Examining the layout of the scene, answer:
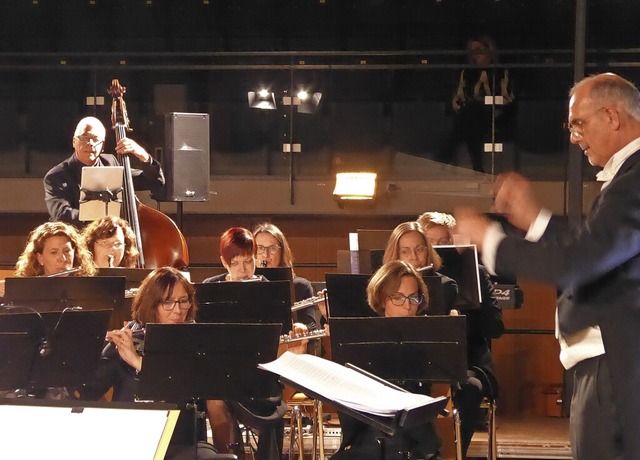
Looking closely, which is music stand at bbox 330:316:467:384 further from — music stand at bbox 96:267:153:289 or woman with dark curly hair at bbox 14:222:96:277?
woman with dark curly hair at bbox 14:222:96:277

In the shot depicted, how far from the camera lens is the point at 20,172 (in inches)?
330

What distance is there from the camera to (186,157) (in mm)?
7223

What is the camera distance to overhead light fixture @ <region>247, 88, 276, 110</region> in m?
8.07

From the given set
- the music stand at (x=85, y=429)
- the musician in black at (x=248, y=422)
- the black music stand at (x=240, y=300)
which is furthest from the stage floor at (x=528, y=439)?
the music stand at (x=85, y=429)

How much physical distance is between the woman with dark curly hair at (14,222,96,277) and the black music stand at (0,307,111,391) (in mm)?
987

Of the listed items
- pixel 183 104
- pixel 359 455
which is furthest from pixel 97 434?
pixel 183 104

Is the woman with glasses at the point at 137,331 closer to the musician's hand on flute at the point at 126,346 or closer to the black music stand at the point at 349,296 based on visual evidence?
the musician's hand on flute at the point at 126,346

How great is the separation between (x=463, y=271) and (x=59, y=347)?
7.01 ft

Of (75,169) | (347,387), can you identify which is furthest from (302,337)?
(75,169)

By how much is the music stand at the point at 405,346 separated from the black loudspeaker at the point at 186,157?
3325 millimetres

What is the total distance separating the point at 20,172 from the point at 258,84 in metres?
2.16

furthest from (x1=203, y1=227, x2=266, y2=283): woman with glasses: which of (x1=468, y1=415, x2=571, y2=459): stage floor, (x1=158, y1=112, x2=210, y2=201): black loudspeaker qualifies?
(x1=158, y1=112, x2=210, y2=201): black loudspeaker

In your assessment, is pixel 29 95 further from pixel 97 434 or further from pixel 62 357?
pixel 97 434

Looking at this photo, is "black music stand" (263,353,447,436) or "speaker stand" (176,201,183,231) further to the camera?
"speaker stand" (176,201,183,231)
